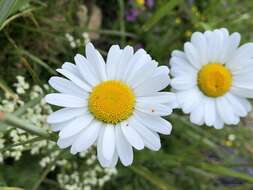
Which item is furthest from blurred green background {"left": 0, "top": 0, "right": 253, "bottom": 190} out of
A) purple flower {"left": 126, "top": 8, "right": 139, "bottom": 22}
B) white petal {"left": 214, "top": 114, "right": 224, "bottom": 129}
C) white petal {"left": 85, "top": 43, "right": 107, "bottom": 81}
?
white petal {"left": 85, "top": 43, "right": 107, "bottom": 81}

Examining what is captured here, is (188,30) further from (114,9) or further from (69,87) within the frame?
(69,87)

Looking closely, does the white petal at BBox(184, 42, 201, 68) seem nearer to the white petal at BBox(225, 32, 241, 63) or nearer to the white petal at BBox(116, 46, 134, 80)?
the white petal at BBox(225, 32, 241, 63)

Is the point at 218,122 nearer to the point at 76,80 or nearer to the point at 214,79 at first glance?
the point at 214,79

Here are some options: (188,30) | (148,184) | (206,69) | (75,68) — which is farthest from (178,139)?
(75,68)

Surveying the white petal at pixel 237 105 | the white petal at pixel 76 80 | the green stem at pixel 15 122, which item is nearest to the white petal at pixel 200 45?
the white petal at pixel 237 105

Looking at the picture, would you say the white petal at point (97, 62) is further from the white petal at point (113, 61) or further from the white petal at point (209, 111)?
the white petal at point (209, 111)

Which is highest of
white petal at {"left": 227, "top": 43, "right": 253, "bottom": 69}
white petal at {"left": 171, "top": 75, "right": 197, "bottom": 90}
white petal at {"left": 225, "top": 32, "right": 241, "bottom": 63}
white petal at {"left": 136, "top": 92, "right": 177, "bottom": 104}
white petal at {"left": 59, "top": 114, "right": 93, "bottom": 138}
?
white petal at {"left": 225, "top": 32, "right": 241, "bottom": 63}
